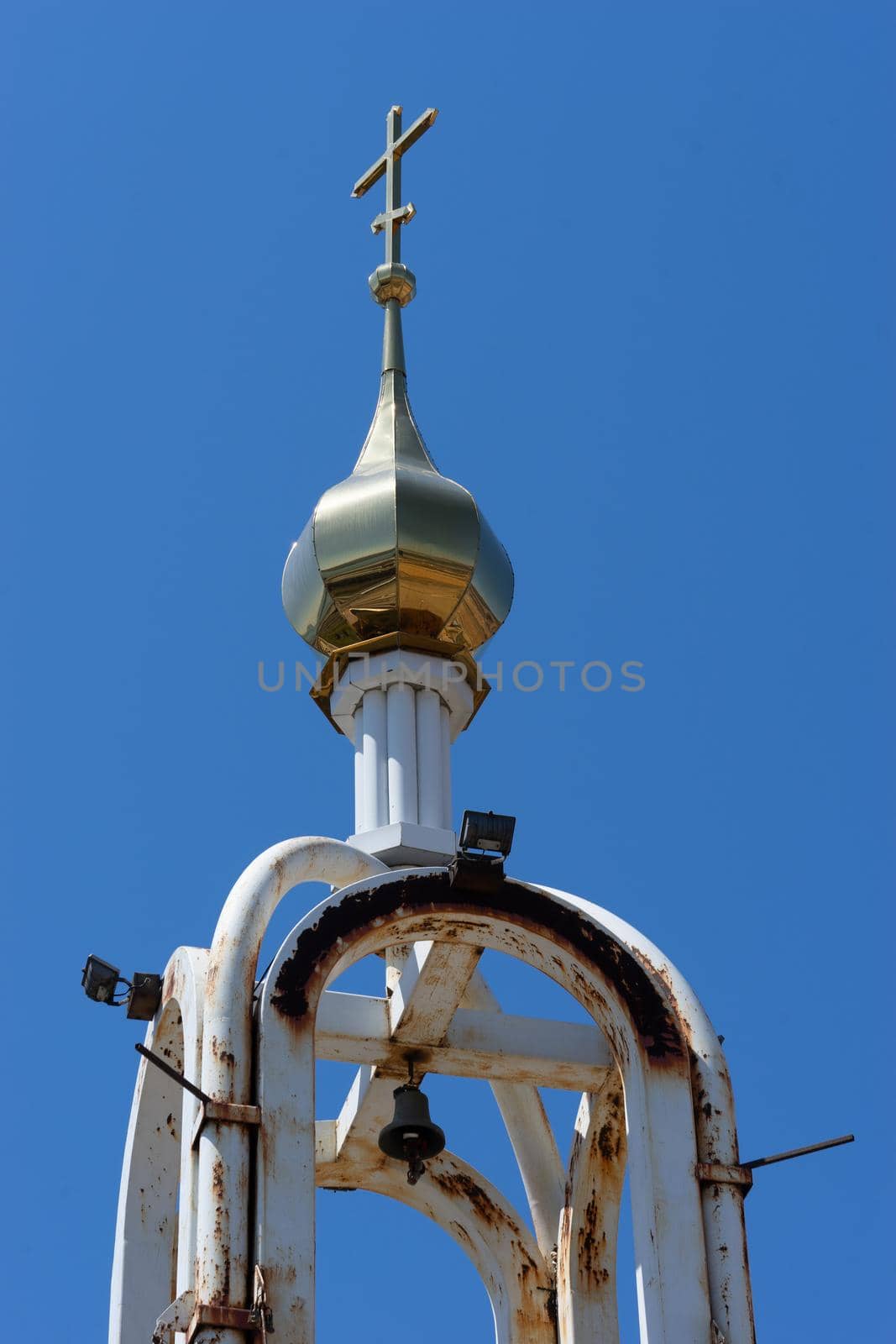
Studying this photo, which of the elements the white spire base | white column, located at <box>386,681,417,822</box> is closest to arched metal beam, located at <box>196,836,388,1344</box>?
the white spire base

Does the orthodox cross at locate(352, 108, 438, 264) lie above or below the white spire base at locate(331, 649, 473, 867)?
above

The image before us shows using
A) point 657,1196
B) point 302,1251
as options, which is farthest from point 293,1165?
point 657,1196

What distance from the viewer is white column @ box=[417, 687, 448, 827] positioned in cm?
1579

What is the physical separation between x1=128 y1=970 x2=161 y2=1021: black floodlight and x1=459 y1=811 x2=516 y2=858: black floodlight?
201 centimetres

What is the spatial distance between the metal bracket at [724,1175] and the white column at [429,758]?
111 inches

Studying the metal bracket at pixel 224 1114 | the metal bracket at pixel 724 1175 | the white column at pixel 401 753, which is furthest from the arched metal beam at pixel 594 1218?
the metal bracket at pixel 224 1114

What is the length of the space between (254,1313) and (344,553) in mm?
5378

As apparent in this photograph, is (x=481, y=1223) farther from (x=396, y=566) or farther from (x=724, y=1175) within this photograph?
(x=396, y=566)

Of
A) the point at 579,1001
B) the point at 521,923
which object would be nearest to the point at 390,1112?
the point at 579,1001

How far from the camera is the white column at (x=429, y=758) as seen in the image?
1579cm

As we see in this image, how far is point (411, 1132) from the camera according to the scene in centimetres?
1490

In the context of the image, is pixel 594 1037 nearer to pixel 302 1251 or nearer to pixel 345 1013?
pixel 345 1013

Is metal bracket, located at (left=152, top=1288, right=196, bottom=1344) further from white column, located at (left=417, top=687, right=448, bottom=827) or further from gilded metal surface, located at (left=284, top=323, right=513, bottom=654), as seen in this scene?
gilded metal surface, located at (left=284, top=323, right=513, bottom=654)

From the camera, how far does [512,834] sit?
1434cm
